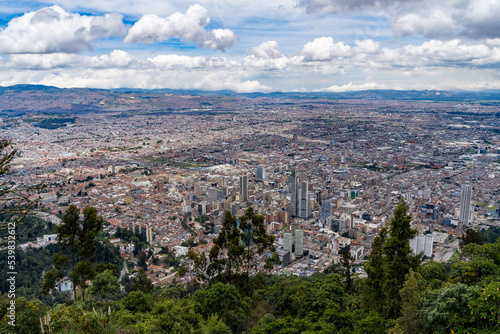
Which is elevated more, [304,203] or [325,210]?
[304,203]

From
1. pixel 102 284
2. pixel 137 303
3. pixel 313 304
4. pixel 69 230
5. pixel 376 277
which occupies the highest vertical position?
pixel 69 230

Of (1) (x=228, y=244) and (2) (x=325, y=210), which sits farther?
(2) (x=325, y=210)

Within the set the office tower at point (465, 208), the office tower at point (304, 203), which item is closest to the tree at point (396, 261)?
the office tower at point (304, 203)

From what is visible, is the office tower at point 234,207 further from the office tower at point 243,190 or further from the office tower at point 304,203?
the office tower at point 304,203

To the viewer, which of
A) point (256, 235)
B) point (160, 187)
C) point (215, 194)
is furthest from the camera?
point (160, 187)

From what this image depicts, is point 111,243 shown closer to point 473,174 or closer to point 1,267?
Answer: point 1,267

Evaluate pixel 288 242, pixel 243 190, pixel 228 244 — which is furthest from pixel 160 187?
pixel 228 244

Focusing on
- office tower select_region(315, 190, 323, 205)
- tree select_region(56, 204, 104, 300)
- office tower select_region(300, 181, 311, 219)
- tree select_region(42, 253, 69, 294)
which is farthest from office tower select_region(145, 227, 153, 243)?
office tower select_region(315, 190, 323, 205)

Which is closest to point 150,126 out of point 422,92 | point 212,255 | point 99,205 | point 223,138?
point 223,138

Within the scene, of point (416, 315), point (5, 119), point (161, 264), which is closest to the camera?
point (416, 315)

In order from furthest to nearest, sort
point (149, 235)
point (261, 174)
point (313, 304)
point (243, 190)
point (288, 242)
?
point (261, 174) → point (243, 190) → point (149, 235) → point (288, 242) → point (313, 304)

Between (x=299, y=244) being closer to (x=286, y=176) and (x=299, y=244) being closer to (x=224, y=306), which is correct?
(x=224, y=306)
